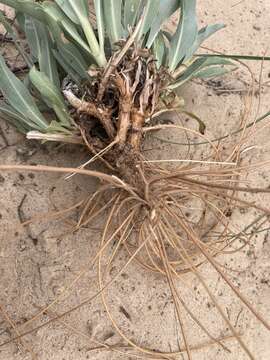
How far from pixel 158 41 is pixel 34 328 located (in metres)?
0.67

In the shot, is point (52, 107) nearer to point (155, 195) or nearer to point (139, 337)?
point (155, 195)

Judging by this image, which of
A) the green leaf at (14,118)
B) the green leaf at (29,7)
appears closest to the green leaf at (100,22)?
the green leaf at (29,7)

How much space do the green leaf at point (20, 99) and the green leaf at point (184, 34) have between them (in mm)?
324

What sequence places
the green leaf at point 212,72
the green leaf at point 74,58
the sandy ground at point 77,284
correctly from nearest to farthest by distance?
the sandy ground at point 77,284 → the green leaf at point 74,58 → the green leaf at point 212,72

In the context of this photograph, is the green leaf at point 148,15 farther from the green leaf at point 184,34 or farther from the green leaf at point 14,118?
the green leaf at point 14,118

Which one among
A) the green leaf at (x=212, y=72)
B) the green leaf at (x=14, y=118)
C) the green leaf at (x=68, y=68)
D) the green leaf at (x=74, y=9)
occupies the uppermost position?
the green leaf at (x=74, y=9)

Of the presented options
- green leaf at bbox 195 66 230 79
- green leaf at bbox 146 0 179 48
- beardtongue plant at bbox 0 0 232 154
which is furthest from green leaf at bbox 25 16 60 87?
green leaf at bbox 195 66 230 79

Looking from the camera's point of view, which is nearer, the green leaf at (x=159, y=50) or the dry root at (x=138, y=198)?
the dry root at (x=138, y=198)

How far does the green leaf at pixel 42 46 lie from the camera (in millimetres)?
1268

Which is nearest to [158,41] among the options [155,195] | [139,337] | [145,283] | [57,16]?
[57,16]

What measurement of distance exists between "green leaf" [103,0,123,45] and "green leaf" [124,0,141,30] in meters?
0.04

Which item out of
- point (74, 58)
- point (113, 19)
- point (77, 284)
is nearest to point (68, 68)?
point (74, 58)

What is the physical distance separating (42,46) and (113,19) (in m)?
0.17

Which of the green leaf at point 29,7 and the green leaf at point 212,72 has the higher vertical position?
the green leaf at point 29,7
